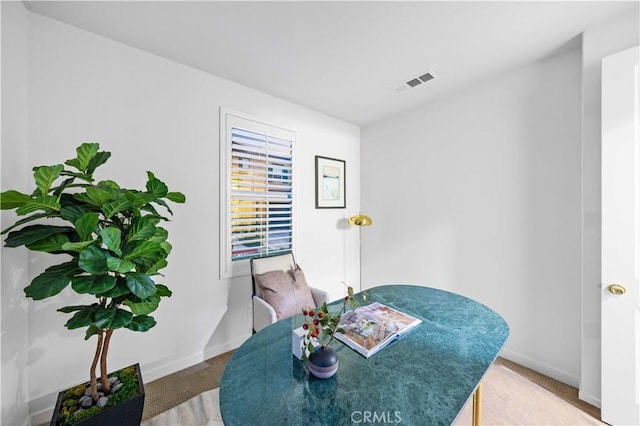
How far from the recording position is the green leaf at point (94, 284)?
42.8 inches

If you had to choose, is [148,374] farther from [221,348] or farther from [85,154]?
[85,154]

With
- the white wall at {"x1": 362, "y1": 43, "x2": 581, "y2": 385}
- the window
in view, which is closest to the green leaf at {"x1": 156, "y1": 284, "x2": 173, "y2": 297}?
the window

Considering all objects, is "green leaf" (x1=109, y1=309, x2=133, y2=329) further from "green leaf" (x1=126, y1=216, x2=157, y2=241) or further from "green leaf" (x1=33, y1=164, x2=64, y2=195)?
"green leaf" (x1=33, y1=164, x2=64, y2=195)

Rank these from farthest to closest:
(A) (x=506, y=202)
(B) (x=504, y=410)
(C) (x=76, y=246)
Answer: (A) (x=506, y=202) < (B) (x=504, y=410) < (C) (x=76, y=246)

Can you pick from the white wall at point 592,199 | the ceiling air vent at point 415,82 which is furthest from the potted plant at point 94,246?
the white wall at point 592,199

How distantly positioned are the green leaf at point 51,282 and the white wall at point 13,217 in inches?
19.8

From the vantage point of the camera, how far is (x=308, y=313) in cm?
106

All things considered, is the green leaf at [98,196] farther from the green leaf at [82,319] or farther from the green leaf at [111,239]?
the green leaf at [82,319]

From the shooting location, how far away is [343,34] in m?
1.82

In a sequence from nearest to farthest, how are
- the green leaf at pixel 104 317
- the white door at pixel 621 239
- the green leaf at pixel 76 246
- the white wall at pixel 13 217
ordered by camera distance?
1. the green leaf at pixel 76 246
2. the green leaf at pixel 104 317
3. the white wall at pixel 13 217
4. the white door at pixel 621 239

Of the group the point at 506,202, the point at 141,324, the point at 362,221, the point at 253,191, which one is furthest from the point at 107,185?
the point at 506,202

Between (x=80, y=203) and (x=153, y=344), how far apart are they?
1349 mm

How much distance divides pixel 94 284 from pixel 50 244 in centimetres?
30

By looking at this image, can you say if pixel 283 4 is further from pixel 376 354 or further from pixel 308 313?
pixel 376 354
